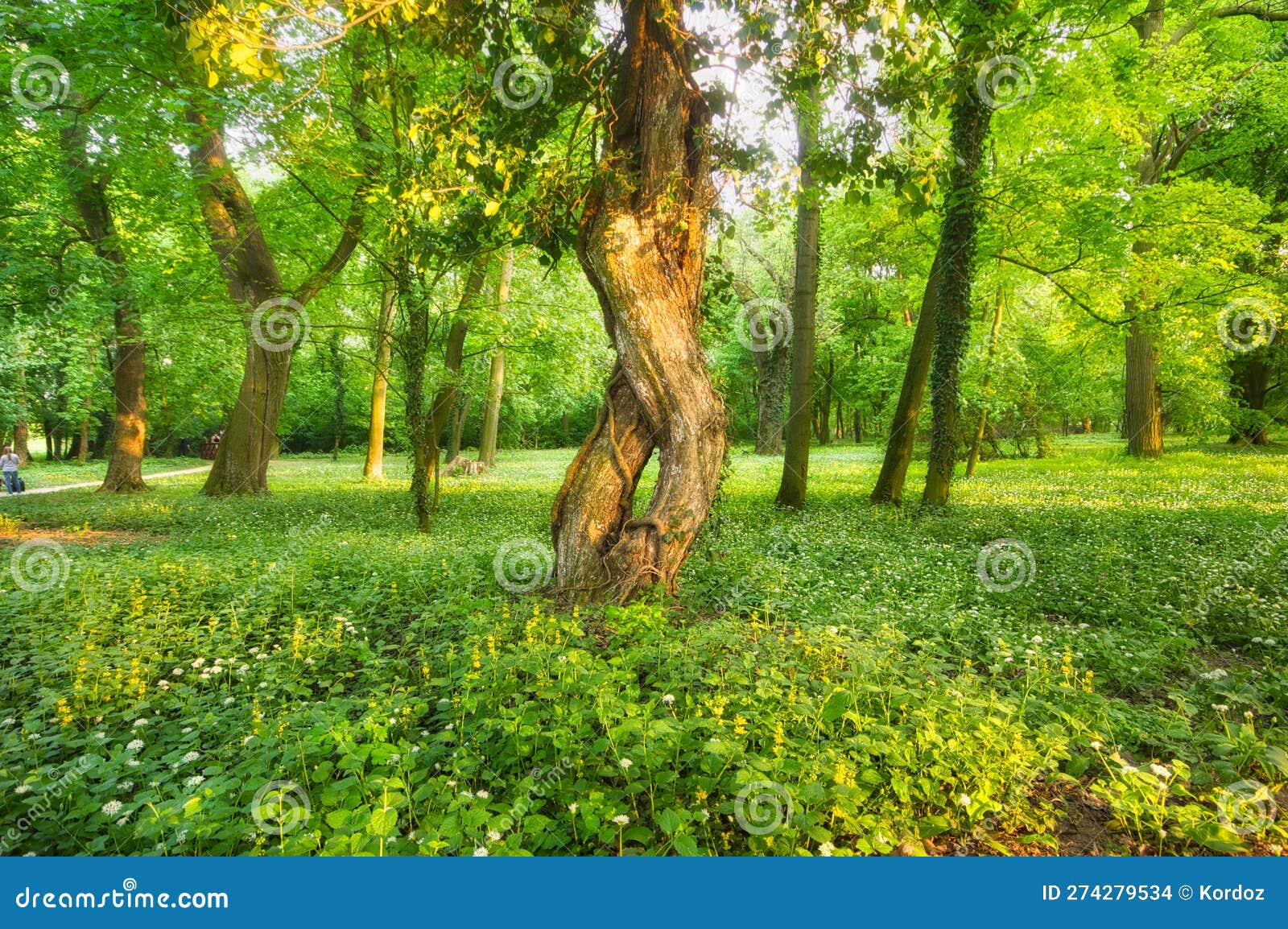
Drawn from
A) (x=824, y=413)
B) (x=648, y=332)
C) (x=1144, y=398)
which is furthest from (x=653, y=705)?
(x=824, y=413)

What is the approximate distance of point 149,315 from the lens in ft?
49.4

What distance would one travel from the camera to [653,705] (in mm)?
3486

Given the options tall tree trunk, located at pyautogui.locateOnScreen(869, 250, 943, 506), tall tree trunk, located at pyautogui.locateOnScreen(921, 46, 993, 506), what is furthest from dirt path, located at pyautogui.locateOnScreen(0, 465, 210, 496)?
tall tree trunk, located at pyautogui.locateOnScreen(921, 46, 993, 506)

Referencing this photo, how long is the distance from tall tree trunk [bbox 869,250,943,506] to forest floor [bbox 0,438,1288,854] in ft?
14.7

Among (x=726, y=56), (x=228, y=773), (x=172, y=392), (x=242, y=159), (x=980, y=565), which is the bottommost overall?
(x=228, y=773)

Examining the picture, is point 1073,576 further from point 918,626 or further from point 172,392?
point 172,392

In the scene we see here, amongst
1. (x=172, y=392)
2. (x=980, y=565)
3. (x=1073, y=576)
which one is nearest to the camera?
(x=1073, y=576)

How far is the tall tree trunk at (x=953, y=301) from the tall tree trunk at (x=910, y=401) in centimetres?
37

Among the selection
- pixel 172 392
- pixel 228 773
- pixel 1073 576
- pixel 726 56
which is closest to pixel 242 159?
pixel 726 56

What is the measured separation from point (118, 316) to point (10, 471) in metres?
7.66

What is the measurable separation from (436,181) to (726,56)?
3.26 meters

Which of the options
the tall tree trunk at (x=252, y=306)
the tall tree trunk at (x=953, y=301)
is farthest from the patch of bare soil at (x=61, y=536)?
the tall tree trunk at (x=953, y=301)

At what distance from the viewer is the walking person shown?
19.4m

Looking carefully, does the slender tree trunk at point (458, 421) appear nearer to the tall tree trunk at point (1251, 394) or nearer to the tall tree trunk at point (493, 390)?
the tall tree trunk at point (493, 390)
